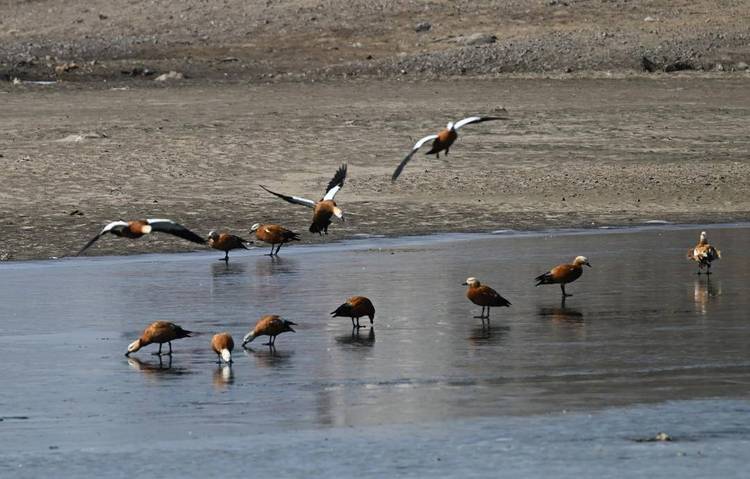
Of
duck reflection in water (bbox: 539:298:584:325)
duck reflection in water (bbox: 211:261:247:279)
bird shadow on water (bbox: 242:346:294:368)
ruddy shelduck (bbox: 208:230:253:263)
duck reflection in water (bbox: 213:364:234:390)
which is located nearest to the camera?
duck reflection in water (bbox: 213:364:234:390)

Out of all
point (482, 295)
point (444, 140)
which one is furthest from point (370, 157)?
point (482, 295)

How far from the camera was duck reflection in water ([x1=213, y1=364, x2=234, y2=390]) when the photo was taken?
12508 mm

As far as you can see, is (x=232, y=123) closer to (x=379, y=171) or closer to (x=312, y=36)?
(x=379, y=171)

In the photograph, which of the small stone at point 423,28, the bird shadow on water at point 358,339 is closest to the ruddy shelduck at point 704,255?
the bird shadow on water at point 358,339

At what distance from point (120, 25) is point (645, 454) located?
3698cm

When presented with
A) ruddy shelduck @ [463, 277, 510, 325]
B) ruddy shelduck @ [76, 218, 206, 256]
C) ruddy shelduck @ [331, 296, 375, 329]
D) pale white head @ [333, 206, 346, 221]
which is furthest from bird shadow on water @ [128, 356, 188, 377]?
pale white head @ [333, 206, 346, 221]

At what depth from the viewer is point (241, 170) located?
25859mm

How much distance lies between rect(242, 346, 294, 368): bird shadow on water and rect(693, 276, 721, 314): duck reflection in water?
Result: 13.3 feet

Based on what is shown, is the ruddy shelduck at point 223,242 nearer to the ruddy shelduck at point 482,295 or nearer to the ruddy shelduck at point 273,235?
the ruddy shelduck at point 273,235

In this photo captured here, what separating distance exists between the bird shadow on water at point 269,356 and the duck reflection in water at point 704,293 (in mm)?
4054

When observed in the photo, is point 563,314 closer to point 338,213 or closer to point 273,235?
point 338,213

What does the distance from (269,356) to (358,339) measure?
95 cm

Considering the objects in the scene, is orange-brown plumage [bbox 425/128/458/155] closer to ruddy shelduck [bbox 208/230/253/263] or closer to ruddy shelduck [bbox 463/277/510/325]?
ruddy shelduck [bbox 463/277/510/325]

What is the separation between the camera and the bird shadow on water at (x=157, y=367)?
13062 mm
